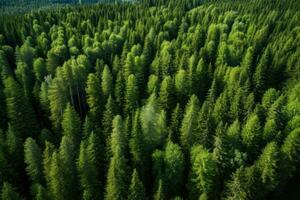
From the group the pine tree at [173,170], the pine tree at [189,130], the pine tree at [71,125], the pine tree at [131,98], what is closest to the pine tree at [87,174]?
the pine tree at [71,125]

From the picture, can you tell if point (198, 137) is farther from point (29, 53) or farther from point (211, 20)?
point (211, 20)

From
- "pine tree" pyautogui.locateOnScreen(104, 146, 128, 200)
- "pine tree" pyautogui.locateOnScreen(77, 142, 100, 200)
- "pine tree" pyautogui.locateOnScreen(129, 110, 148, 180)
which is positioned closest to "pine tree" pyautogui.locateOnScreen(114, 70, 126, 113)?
"pine tree" pyautogui.locateOnScreen(129, 110, 148, 180)

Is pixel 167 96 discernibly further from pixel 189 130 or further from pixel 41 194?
pixel 41 194

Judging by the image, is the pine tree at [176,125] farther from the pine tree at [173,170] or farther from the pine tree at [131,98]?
the pine tree at [131,98]

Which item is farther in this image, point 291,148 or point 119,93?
point 119,93

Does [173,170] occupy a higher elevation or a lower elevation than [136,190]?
lower

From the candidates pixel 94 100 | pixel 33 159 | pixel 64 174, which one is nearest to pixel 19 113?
pixel 33 159

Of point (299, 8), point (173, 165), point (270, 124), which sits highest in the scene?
point (299, 8)

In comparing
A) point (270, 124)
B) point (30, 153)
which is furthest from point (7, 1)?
point (270, 124)
